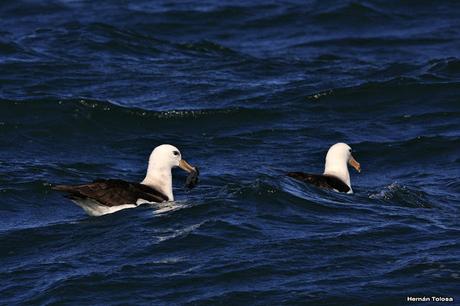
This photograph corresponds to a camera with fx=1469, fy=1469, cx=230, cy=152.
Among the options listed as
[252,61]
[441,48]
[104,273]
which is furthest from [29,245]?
[441,48]

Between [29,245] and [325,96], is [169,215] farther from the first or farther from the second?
[325,96]

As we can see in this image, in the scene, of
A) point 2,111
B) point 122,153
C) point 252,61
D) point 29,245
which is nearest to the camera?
point 29,245

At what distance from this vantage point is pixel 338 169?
66.7 feet

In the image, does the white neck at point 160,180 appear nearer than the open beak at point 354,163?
Yes

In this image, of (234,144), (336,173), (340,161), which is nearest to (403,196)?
(336,173)

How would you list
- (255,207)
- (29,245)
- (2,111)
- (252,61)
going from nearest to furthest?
1. (29,245)
2. (255,207)
3. (2,111)
4. (252,61)

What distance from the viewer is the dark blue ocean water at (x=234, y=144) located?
1485cm

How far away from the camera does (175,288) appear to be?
47.4ft

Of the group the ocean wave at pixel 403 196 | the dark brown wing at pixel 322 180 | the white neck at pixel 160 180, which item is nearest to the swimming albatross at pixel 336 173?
the dark brown wing at pixel 322 180

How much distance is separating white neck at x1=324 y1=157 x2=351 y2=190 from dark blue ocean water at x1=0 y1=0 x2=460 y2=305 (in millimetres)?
518

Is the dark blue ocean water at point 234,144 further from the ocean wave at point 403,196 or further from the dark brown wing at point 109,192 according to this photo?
the dark brown wing at point 109,192

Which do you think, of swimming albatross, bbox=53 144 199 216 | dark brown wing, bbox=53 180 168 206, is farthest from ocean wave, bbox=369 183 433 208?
dark brown wing, bbox=53 180 168 206

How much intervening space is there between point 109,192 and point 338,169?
422 centimetres

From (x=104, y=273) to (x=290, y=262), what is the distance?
1912 millimetres
